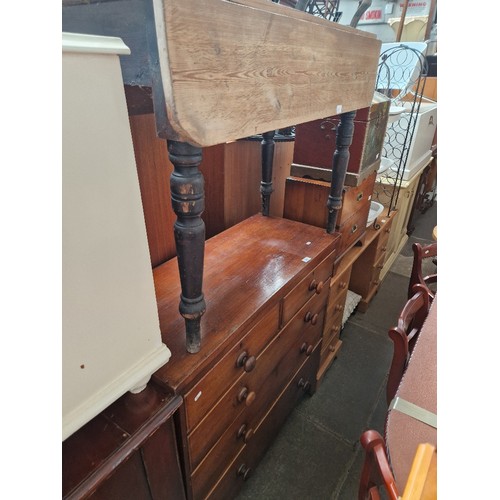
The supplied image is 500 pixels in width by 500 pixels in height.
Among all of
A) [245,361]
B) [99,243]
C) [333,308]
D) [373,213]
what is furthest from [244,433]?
[373,213]

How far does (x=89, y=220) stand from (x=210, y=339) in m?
0.49

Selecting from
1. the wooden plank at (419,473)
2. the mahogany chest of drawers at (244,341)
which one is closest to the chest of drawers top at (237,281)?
the mahogany chest of drawers at (244,341)

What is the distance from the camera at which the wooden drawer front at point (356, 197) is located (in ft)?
5.08

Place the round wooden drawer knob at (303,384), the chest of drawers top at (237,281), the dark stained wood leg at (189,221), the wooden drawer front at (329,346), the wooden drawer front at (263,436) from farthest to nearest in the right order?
1. the wooden drawer front at (329,346)
2. the round wooden drawer knob at (303,384)
3. the wooden drawer front at (263,436)
4. the chest of drawers top at (237,281)
5. the dark stained wood leg at (189,221)

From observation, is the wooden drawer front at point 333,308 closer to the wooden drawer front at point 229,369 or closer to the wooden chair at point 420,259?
the wooden chair at point 420,259

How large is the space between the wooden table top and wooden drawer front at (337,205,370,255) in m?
0.57

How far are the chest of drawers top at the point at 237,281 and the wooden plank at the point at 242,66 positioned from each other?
0.52 metres

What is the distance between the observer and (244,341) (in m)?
1.00

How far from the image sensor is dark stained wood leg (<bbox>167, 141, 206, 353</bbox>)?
2.06 ft

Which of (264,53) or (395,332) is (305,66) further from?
(395,332)

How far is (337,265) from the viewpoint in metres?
1.72

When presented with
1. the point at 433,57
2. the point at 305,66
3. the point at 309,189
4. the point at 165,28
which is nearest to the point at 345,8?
the point at 433,57

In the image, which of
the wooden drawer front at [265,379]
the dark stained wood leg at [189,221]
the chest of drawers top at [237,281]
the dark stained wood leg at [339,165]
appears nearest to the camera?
the dark stained wood leg at [189,221]

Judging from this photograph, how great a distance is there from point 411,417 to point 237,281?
66 cm
